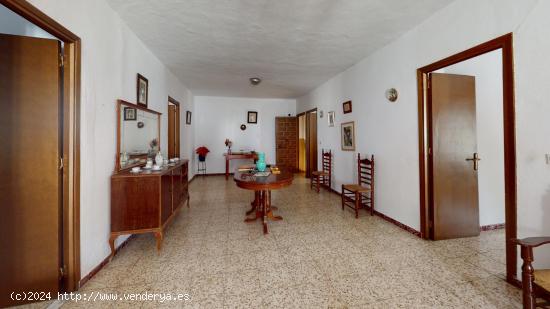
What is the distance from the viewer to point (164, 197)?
2.61 m

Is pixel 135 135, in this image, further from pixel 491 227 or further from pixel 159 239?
pixel 491 227

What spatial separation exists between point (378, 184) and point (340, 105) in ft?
6.66

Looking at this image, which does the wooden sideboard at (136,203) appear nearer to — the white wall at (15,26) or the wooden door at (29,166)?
the wooden door at (29,166)

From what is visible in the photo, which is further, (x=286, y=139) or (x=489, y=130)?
(x=286, y=139)

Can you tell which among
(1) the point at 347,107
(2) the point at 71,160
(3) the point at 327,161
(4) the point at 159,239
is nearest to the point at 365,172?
(1) the point at 347,107

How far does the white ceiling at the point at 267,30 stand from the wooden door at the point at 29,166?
1.11m

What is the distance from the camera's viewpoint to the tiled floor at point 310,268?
1.76 metres

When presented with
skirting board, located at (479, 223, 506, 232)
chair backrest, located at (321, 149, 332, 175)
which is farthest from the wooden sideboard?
skirting board, located at (479, 223, 506, 232)

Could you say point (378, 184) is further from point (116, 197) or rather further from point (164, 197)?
point (116, 197)

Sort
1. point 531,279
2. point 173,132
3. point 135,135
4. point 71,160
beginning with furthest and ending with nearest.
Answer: point 173,132 → point 135,135 → point 71,160 → point 531,279

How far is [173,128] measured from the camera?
502 cm

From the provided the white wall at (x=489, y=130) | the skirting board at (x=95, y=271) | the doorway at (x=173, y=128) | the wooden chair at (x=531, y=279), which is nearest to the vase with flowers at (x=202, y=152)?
the doorway at (x=173, y=128)

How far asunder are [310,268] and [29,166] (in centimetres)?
253

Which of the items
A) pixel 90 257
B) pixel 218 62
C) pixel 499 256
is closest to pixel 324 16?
pixel 218 62
